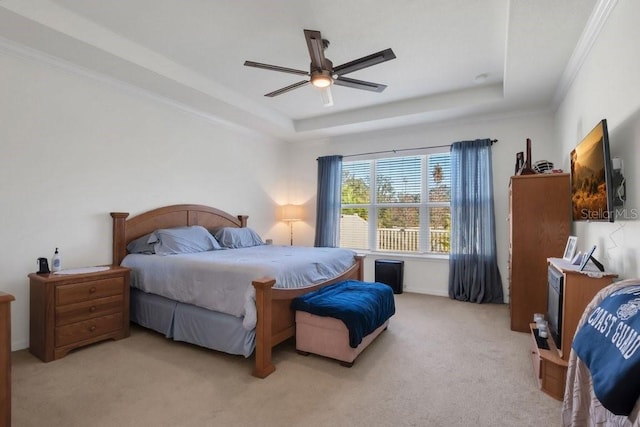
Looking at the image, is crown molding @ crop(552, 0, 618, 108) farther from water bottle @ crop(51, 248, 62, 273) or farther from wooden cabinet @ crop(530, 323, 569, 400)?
water bottle @ crop(51, 248, 62, 273)

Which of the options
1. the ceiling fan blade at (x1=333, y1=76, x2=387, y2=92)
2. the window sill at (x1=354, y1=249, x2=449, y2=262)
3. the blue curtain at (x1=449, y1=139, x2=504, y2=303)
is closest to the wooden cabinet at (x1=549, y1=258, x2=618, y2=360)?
the ceiling fan blade at (x1=333, y1=76, x2=387, y2=92)

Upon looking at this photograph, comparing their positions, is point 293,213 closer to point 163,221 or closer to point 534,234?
point 163,221

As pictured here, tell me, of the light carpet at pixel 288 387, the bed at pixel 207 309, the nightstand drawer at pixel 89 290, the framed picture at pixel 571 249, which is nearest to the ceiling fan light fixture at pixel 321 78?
the bed at pixel 207 309

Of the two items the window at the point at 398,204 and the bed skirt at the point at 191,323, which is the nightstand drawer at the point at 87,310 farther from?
the window at the point at 398,204

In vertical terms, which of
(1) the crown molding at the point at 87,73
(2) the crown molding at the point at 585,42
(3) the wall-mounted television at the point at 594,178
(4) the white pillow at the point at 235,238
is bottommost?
(4) the white pillow at the point at 235,238

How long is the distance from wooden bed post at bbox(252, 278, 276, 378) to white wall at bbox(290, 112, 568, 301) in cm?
318

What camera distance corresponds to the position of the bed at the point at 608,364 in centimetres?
93

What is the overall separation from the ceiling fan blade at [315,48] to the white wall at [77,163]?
2284mm

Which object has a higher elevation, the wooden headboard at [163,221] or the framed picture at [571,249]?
the wooden headboard at [163,221]

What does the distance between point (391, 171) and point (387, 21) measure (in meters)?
2.85

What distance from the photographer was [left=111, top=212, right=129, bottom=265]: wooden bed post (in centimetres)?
339

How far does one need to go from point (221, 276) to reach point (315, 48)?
1901mm

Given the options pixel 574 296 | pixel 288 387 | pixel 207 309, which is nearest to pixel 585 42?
pixel 574 296

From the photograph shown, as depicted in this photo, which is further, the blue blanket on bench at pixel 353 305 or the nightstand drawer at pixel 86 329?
the nightstand drawer at pixel 86 329
